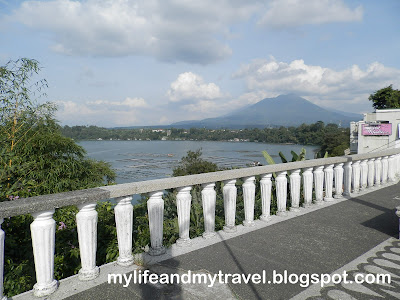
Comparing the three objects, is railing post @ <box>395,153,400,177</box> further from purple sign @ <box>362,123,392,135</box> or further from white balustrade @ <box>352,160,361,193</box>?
purple sign @ <box>362,123,392,135</box>

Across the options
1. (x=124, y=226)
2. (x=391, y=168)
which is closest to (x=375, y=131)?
(x=391, y=168)

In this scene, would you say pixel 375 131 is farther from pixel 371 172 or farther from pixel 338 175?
pixel 338 175

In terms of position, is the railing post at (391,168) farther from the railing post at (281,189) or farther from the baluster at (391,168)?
the railing post at (281,189)

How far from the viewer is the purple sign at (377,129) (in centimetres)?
4244

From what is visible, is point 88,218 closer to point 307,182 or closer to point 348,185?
point 307,182

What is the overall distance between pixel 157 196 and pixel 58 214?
174 centimetres

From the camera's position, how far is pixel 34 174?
15.2 feet

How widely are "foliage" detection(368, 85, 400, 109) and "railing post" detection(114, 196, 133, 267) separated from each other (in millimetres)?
60825

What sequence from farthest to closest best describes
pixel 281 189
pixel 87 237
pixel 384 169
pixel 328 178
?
pixel 384 169, pixel 328 178, pixel 281 189, pixel 87 237

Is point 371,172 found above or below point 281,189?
below

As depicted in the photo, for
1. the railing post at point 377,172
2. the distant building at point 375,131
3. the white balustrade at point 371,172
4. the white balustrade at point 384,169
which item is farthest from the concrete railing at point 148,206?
the distant building at point 375,131

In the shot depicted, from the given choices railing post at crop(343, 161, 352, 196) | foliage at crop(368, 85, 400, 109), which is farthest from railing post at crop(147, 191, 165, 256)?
foliage at crop(368, 85, 400, 109)

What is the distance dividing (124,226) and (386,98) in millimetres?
65276

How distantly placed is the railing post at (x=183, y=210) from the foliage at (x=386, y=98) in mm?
60135
